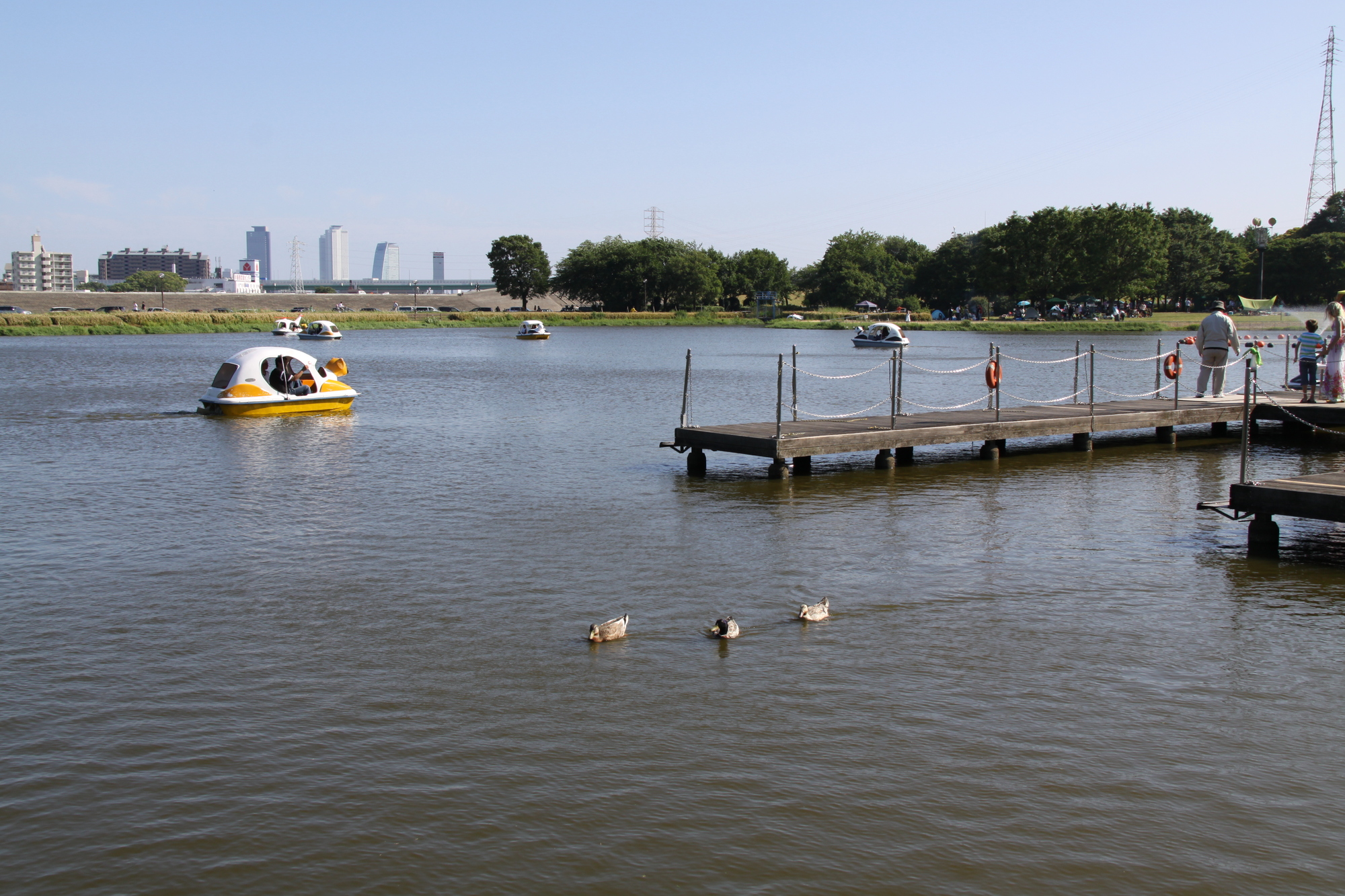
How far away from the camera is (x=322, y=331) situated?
92.5 metres

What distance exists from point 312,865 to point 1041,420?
21.1m

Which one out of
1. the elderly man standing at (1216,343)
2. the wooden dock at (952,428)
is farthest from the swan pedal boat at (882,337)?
the wooden dock at (952,428)

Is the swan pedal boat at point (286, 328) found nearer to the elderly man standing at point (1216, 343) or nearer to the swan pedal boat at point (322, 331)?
the swan pedal boat at point (322, 331)

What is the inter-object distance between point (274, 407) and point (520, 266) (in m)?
142

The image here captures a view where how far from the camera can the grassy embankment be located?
100938mm

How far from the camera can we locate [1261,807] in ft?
25.0

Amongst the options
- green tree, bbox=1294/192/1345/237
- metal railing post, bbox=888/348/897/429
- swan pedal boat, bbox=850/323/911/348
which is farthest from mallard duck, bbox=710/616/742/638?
green tree, bbox=1294/192/1345/237

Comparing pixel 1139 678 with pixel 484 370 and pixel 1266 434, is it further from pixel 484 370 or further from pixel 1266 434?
pixel 484 370

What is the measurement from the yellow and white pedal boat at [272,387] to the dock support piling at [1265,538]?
27163 millimetres

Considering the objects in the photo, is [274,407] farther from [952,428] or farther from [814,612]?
[814,612]

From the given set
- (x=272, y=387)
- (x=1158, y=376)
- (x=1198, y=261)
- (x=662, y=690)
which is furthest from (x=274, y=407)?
(x=1198, y=261)

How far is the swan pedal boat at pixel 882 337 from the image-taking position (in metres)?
76.8

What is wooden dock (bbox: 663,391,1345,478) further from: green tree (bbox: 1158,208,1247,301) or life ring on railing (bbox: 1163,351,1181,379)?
green tree (bbox: 1158,208,1247,301)

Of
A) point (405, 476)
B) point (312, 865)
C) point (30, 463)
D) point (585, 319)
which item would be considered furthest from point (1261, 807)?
point (585, 319)
